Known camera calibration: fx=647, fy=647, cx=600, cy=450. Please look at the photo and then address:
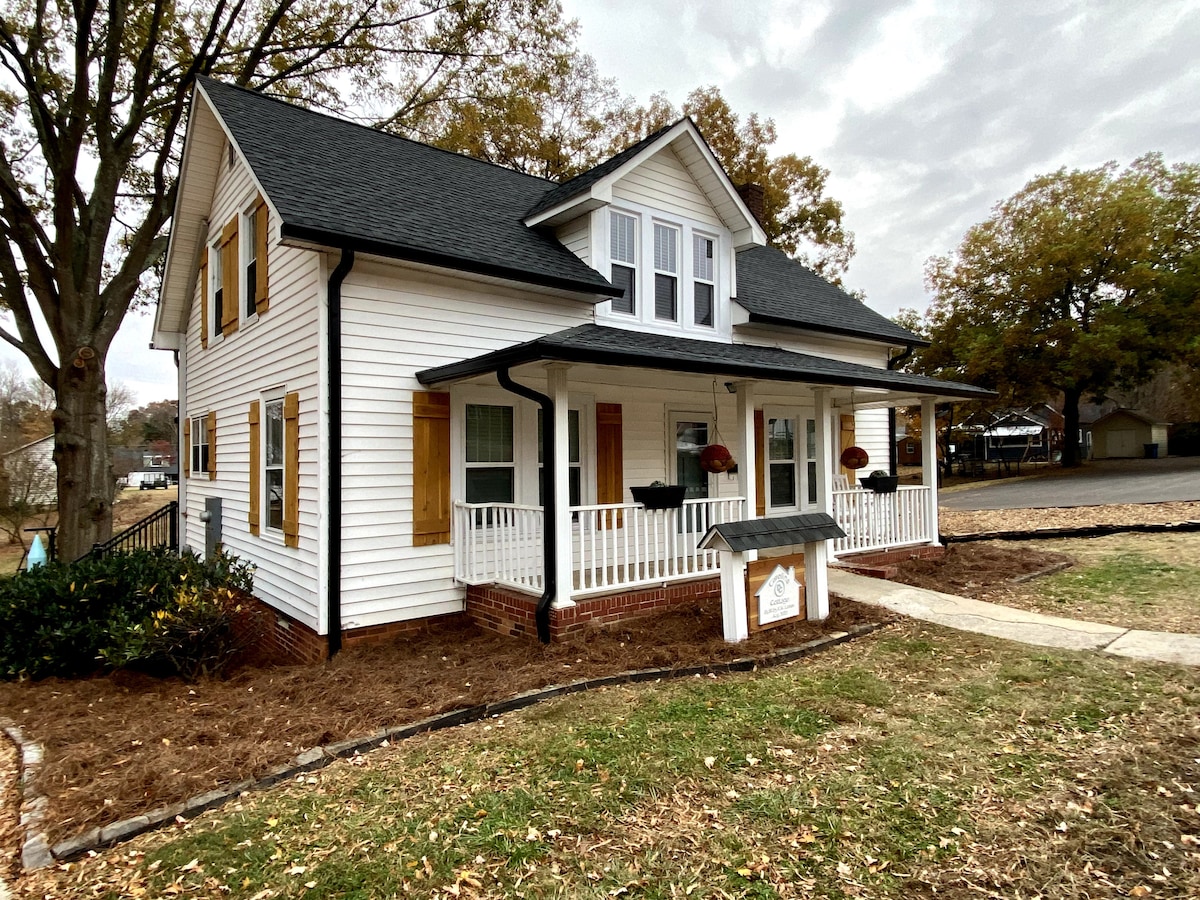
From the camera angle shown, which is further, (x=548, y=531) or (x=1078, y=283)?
(x=1078, y=283)

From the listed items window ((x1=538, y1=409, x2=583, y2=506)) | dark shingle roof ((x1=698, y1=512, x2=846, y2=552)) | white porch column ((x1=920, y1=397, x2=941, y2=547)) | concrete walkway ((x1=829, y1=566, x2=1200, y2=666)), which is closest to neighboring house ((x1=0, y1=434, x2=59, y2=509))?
window ((x1=538, y1=409, x2=583, y2=506))

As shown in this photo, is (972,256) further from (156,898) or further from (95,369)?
(156,898)

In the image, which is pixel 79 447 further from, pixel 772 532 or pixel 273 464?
pixel 772 532

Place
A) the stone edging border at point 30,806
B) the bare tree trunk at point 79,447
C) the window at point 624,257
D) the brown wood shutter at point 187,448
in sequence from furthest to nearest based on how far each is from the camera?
1. the brown wood shutter at point 187,448
2. the bare tree trunk at point 79,447
3. the window at point 624,257
4. the stone edging border at point 30,806

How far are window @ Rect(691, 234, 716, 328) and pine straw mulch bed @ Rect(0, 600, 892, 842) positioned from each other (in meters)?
4.62

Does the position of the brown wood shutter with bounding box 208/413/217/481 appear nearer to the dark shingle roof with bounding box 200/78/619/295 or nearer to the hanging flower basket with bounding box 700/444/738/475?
the dark shingle roof with bounding box 200/78/619/295

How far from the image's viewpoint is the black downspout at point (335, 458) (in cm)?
648

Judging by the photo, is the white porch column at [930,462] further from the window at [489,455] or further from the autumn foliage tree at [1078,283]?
the autumn foliage tree at [1078,283]

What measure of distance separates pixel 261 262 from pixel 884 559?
9.61 metres

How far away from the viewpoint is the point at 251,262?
8938 millimetres

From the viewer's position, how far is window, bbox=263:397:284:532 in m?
7.99

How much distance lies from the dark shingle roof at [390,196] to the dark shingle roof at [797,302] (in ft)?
11.9

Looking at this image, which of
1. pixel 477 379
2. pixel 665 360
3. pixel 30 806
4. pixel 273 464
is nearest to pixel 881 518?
pixel 665 360

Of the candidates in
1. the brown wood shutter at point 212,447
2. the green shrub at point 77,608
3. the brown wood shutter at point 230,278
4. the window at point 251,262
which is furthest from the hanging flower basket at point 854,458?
the brown wood shutter at point 212,447
